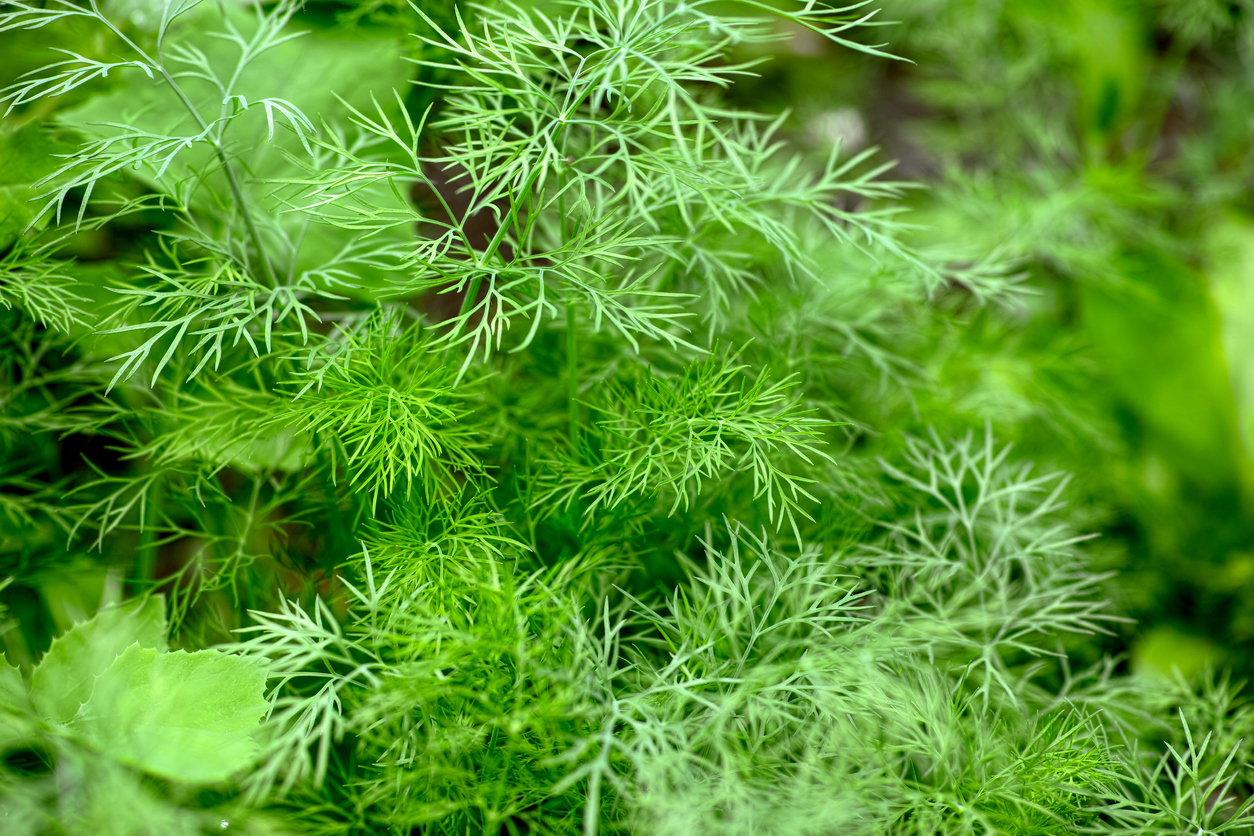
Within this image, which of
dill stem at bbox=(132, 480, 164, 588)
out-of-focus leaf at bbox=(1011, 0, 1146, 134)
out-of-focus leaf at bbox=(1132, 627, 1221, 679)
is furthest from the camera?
out-of-focus leaf at bbox=(1011, 0, 1146, 134)

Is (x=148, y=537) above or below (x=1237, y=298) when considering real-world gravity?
above

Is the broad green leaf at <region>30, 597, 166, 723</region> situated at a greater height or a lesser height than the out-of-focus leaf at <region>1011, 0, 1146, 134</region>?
lesser

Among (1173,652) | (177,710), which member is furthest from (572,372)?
(1173,652)

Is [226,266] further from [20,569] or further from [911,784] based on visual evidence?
[911,784]

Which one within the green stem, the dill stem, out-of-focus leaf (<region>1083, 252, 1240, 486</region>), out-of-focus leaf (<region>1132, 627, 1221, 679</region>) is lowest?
out-of-focus leaf (<region>1132, 627, 1221, 679</region>)

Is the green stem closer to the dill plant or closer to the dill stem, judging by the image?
the dill plant

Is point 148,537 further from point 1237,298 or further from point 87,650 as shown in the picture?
point 1237,298

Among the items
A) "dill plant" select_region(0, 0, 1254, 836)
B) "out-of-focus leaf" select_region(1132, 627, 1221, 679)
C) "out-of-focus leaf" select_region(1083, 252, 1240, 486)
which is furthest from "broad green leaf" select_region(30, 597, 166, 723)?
"out-of-focus leaf" select_region(1083, 252, 1240, 486)
